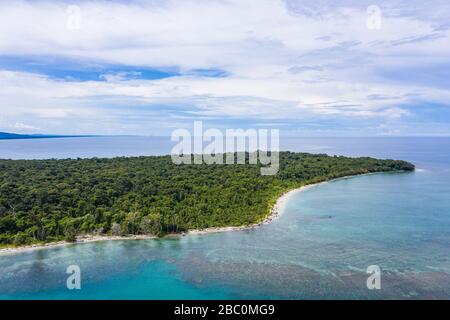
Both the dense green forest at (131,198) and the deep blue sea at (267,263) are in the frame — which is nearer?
the deep blue sea at (267,263)

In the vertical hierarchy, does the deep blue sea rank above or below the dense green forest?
below

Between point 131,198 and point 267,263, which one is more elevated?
point 131,198

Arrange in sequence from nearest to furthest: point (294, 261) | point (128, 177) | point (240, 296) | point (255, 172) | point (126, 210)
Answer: point (240, 296) < point (294, 261) < point (126, 210) < point (128, 177) < point (255, 172)

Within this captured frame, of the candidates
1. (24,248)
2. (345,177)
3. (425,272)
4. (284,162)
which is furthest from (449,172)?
(24,248)

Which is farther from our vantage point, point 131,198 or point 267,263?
point 131,198

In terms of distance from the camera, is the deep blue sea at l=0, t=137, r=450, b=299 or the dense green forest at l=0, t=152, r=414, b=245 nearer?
the deep blue sea at l=0, t=137, r=450, b=299

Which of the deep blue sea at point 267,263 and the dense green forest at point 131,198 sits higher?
the dense green forest at point 131,198

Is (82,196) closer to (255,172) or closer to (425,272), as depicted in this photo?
(255,172)
